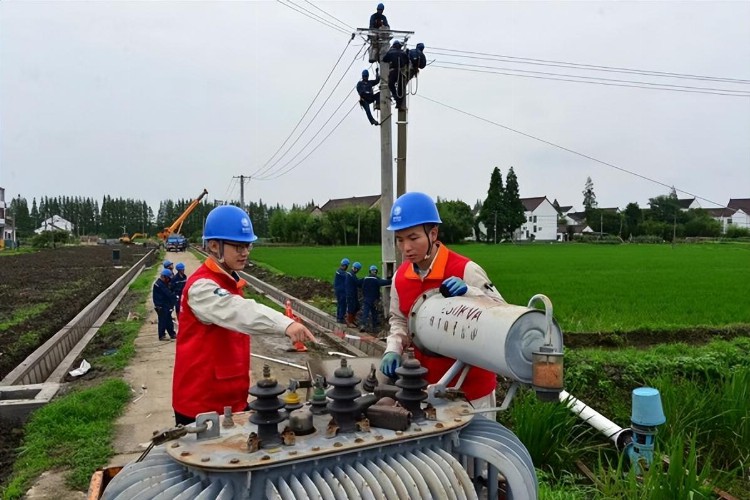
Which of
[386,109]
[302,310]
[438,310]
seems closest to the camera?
[438,310]

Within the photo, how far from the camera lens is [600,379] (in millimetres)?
6270

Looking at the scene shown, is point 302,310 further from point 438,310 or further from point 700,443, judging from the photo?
point 438,310

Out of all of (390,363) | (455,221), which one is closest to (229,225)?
(390,363)

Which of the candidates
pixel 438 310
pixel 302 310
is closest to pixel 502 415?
pixel 438 310

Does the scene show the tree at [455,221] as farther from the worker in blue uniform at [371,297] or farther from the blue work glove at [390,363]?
the blue work glove at [390,363]

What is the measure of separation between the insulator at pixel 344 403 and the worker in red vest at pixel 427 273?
0.76m

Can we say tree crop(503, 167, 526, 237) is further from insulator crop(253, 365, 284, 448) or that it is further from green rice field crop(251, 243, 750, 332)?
insulator crop(253, 365, 284, 448)

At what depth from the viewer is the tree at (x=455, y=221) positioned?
61.5 meters

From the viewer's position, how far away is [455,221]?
61750 millimetres

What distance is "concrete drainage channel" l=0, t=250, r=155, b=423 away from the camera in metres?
5.92

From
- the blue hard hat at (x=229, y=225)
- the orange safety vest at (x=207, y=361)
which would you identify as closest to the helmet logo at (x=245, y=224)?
the blue hard hat at (x=229, y=225)

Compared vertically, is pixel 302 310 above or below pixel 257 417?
below

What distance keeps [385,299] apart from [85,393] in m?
5.42

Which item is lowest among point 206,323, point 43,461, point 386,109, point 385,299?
point 43,461
